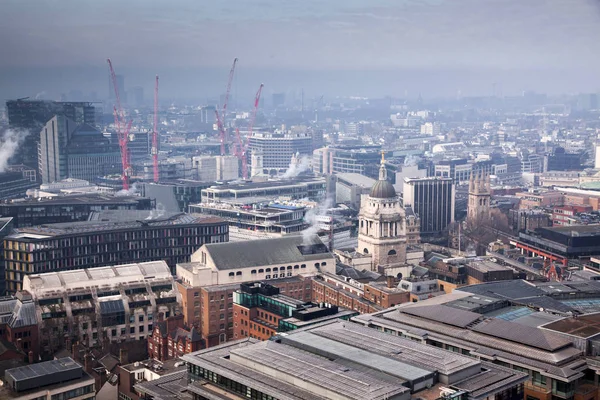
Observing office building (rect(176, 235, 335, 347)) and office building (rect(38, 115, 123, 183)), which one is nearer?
office building (rect(176, 235, 335, 347))

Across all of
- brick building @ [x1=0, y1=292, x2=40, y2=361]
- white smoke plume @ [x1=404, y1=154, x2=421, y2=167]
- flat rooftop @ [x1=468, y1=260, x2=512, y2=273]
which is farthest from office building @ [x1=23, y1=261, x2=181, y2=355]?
white smoke plume @ [x1=404, y1=154, x2=421, y2=167]

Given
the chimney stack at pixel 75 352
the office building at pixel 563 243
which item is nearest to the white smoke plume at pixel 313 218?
the office building at pixel 563 243

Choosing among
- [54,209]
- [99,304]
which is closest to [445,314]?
[99,304]

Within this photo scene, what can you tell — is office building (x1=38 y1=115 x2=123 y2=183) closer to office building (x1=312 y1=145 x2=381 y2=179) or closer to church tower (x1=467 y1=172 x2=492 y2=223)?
Result: office building (x1=312 y1=145 x2=381 y2=179)

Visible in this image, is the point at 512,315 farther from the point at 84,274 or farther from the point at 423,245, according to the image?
the point at 423,245

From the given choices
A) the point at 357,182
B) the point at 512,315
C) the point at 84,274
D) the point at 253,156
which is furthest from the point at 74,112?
the point at 512,315

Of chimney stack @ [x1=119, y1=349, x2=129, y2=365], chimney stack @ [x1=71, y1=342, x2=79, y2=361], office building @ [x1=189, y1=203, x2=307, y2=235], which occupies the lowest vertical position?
chimney stack @ [x1=119, y1=349, x2=129, y2=365]
